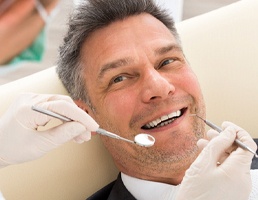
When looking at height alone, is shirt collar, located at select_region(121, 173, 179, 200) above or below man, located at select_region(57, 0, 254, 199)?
below

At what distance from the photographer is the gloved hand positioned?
1007 mm

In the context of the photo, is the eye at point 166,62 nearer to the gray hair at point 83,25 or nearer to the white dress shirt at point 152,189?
the gray hair at point 83,25

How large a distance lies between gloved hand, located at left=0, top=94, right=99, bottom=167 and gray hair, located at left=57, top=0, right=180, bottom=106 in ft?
1.03

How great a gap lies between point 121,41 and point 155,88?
202mm

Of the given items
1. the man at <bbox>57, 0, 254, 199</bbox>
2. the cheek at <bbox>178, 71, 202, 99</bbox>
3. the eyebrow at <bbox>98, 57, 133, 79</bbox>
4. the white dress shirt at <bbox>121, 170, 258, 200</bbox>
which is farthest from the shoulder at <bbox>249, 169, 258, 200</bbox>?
the eyebrow at <bbox>98, 57, 133, 79</bbox>

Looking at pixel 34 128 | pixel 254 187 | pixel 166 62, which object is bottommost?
pixel 254 187

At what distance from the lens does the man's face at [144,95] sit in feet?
4.16

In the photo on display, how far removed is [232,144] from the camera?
112 centimetres

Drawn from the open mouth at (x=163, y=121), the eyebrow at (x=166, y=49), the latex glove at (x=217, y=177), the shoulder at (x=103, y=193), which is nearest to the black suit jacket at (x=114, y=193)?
the shoulder at (x=103, y=193)

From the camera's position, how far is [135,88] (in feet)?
4.24

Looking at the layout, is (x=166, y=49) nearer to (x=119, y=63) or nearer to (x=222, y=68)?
(x=119, y=63)

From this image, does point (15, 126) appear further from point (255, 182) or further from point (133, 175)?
point (255, 182)

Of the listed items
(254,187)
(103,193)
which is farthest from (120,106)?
(254,187)

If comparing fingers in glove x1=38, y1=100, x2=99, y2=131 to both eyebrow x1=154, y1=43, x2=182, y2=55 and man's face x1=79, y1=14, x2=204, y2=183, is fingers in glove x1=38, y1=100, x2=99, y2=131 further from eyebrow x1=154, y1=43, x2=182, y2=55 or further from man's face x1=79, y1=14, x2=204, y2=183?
eyebrow x1=154, y1=43, x2=182, y2=55
